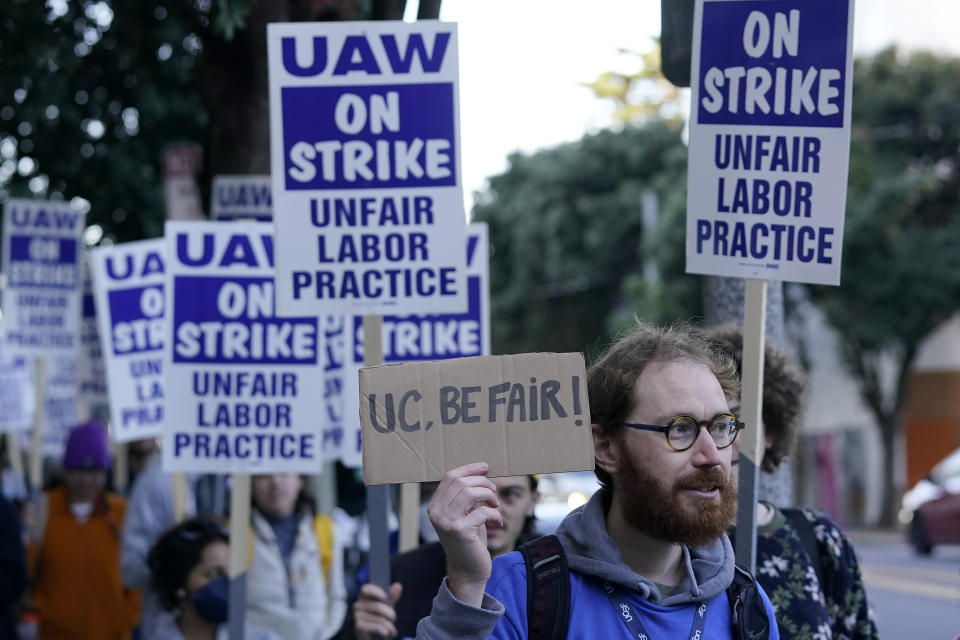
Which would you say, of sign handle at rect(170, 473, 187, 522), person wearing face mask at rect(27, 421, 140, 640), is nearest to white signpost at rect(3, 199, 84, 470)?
person wearing face mask at rect(27, 421, 140, 640)

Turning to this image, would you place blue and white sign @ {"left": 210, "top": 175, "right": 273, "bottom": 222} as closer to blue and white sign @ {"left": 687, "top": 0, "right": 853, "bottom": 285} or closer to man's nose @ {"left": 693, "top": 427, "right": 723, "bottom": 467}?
blue and white sign @ {"left": 687, "top": 0, "right": 853, "bottom": 285}

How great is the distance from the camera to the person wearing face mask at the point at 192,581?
648 centimetres

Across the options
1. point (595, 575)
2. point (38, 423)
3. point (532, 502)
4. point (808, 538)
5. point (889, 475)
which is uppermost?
point (595, 575)

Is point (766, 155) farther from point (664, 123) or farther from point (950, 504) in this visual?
point (664, 123)

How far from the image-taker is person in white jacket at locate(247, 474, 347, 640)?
23.0 ft

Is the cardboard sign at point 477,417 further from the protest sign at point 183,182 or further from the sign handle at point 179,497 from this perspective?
the protest sign at point 183,182

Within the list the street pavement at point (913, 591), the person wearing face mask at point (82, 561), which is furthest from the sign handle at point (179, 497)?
the street pavement at point (913, 591)

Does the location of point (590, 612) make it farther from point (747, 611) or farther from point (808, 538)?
point (808, 538)

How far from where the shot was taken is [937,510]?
73.6 ft

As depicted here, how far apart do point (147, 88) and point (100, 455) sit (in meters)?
4.94

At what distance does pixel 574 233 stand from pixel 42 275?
27188 millimetres

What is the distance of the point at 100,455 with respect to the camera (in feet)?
30.8

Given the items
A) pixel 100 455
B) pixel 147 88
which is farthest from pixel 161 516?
pixel 147 88

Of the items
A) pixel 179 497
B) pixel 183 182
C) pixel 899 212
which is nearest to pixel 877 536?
pixel 899 212
